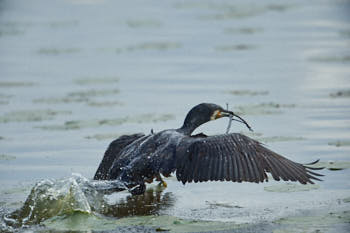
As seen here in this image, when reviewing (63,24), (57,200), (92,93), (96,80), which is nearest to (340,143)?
(57,200)

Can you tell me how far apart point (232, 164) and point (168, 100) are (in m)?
4.97

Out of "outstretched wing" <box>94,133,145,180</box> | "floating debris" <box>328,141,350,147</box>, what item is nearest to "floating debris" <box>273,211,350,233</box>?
"outstretched wing" <box>94,133,145,180</box>

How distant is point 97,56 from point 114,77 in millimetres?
2554

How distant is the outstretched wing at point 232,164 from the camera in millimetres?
8062

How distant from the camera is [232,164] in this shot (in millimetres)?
8133

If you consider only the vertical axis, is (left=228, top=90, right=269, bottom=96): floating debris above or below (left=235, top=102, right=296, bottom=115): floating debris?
above

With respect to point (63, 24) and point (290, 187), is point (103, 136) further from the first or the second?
point (63, 24)

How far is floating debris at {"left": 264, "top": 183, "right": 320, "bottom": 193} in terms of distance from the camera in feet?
28.3

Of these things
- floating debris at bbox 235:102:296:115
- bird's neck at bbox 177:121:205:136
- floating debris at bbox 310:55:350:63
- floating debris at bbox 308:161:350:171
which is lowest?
floating debris at bbox 308:161:350:171

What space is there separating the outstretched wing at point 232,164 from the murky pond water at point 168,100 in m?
0.30

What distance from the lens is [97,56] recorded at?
57.6 ft

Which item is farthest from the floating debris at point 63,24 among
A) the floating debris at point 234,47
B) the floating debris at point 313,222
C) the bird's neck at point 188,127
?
the floating debris at point 313,222

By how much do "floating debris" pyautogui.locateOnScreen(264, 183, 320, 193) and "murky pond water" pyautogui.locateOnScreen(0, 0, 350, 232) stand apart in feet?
0.10

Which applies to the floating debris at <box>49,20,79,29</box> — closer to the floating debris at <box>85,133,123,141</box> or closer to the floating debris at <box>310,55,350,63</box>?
the floating debris at <box>310,55,350,63</box>
